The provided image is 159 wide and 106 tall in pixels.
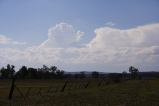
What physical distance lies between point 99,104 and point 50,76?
15808 cm

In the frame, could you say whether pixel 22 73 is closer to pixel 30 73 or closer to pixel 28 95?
pixel 30 73

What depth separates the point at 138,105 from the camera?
20.6 meters

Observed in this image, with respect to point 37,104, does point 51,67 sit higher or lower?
higher

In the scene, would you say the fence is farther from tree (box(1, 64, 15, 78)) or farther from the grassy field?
tree (box(1, 64, 15, 78))

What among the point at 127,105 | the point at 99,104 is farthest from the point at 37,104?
the point at 127,105

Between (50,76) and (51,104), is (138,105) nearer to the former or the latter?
(51,104)

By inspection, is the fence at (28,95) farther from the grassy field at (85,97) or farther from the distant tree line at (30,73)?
the distant tree line at (30,73)

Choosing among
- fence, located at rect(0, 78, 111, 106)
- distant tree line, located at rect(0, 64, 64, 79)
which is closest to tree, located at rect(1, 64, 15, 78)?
distant tree line, located at rect(0, 64, 64, 79)

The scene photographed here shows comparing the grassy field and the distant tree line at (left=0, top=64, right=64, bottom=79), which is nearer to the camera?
the grassy field

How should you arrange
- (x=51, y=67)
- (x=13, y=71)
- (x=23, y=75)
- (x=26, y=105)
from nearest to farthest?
(x=26, y=105) < (x=23, y=75) < (x=13, y=71) < (x=51, y=67)

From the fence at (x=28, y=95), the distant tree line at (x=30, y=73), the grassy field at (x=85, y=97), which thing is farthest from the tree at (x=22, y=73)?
the grassy field at (x=85, y=97)

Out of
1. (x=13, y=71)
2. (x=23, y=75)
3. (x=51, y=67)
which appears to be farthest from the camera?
(x=51, y=67)

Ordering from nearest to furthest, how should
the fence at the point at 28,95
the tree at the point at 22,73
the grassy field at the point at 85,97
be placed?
the grassy field at the point at 85,97 → the fence at the point at 28,95 → the tree at the point at 22,73

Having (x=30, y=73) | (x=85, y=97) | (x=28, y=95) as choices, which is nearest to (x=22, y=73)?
(x=30, y=73)
